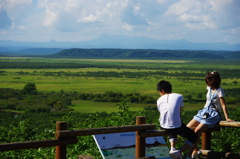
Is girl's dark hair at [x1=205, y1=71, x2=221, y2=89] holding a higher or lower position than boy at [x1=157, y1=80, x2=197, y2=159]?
higher

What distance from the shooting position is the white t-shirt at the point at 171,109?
616cm

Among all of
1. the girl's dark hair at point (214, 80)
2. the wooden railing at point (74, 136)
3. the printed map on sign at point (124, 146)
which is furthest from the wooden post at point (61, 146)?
the girl's dark hair at point (214, 80)

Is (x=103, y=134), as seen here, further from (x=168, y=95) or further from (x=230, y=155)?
(x=230, y=155)

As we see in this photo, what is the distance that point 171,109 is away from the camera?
20.2 ft

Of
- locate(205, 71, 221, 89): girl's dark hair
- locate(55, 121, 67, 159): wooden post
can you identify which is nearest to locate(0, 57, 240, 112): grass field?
locate(205, 71, 221, 89): girl's dark hair

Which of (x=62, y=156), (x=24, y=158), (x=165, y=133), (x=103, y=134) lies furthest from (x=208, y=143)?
(x=24, y=158)

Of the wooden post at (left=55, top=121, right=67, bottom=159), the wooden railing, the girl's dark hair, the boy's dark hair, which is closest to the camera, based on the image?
the wooden railing

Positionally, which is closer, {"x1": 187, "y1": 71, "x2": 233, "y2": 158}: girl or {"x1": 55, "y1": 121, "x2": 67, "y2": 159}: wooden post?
{"x1": 55, "y1": 121, "x2": 67, "y2": 159}: wooden post

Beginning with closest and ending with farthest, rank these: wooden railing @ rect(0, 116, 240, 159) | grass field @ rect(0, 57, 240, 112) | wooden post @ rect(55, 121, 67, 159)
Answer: wooden railing @ rect(0, 116, 240, 159)
wooden post @ rect(55, 121, 67, 159)
grass field @ rect(0, 57, 240, 112)

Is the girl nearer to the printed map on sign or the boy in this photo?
the boy

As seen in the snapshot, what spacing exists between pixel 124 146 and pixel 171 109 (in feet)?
2.88

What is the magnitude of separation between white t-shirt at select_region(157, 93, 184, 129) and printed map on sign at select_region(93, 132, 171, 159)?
324mm

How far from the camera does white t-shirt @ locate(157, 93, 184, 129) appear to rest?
20.2ft

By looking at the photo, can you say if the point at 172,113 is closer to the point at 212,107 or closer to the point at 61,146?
the point at 212,107
